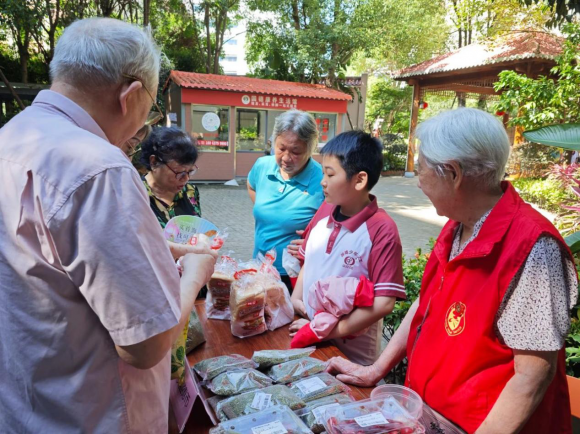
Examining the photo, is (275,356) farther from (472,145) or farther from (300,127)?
(300,127)

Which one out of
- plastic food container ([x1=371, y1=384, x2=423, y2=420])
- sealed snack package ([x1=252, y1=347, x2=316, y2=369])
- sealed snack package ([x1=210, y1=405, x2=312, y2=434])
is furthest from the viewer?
sealed snack package ([x1=252, y1=347, x2=316, y2=369])

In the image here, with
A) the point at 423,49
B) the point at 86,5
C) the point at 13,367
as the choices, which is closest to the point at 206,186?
the point at 86,5

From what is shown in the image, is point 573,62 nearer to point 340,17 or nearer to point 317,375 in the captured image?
point 317,375

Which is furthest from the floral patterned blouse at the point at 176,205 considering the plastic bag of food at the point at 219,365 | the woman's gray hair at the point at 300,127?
the plastic bag of food at the point at 219,365

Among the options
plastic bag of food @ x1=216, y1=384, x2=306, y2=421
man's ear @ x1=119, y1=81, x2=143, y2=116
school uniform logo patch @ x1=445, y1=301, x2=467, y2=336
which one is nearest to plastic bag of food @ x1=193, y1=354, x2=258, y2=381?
plastic bag of food @ x1=216, y1=384, x2=306, y2=421

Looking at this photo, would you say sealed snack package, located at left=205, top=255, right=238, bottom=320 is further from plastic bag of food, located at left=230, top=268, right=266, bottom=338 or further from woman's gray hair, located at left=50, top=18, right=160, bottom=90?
woman's gray hair, located at left=50, top=18, right=160, bottom=90

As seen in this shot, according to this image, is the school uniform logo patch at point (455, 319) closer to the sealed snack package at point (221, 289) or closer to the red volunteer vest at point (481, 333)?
the red volunteer vest at point (481, 333)

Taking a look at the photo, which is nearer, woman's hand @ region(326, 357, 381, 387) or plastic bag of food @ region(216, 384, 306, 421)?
plastic bag of food @ region(216, 384, 306, 421)

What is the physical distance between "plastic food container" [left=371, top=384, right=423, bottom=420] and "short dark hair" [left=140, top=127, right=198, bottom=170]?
63.8 inches

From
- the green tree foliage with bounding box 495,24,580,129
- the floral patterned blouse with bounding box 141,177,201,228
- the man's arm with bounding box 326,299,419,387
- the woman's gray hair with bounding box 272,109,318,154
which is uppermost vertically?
the green tree foliage with bounding box 495,24,580,129

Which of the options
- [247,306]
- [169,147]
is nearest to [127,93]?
[247,306]

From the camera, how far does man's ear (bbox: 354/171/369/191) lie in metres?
1.82

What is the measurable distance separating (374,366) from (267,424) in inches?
22.2

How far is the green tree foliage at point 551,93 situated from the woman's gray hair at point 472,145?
702 cm
